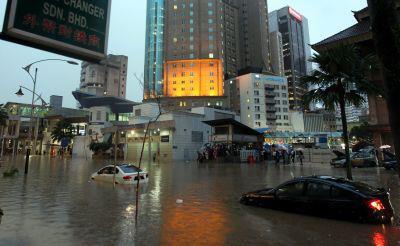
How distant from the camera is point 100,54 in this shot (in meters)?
5.32

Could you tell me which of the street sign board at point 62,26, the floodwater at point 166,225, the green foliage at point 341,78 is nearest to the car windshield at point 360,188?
the floodwater at point 166,225

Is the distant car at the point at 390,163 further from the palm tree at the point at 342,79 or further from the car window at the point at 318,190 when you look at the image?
the car window at the point at 318,190

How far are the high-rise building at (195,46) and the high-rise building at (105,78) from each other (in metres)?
22.1

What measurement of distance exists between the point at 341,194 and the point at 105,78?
148543 millimetres

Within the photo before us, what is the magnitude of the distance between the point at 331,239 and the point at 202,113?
60406mm

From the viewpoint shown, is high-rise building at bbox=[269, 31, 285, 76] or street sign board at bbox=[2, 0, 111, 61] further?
high-rise building at bbox=[269, 31, 285, 76]

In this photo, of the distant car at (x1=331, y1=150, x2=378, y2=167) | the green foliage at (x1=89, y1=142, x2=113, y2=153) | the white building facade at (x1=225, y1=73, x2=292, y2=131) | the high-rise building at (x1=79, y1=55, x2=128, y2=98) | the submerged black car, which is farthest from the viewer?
the high-rise building at (x1=79, y1=55, x2=128, y2=98)

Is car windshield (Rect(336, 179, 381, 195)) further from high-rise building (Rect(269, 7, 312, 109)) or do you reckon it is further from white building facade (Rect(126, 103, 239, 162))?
high-rise building (Rect(269, 7, 312, 109))

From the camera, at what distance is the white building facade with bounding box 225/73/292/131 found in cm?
11481

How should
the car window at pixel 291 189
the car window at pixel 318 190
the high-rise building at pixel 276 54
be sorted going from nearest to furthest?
the car window at pixel 318 190
the car window at pixel 291 189
the high-rise building at pixel 276 54

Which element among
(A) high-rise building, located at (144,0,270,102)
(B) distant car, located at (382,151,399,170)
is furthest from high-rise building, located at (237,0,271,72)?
(B) distant car, located at (382,151,399,170)

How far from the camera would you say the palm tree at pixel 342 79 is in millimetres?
14938

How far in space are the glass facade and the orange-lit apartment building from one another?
14442 millimetres

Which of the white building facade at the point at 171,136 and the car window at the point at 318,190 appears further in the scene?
the white building facade at the point at 171,136
